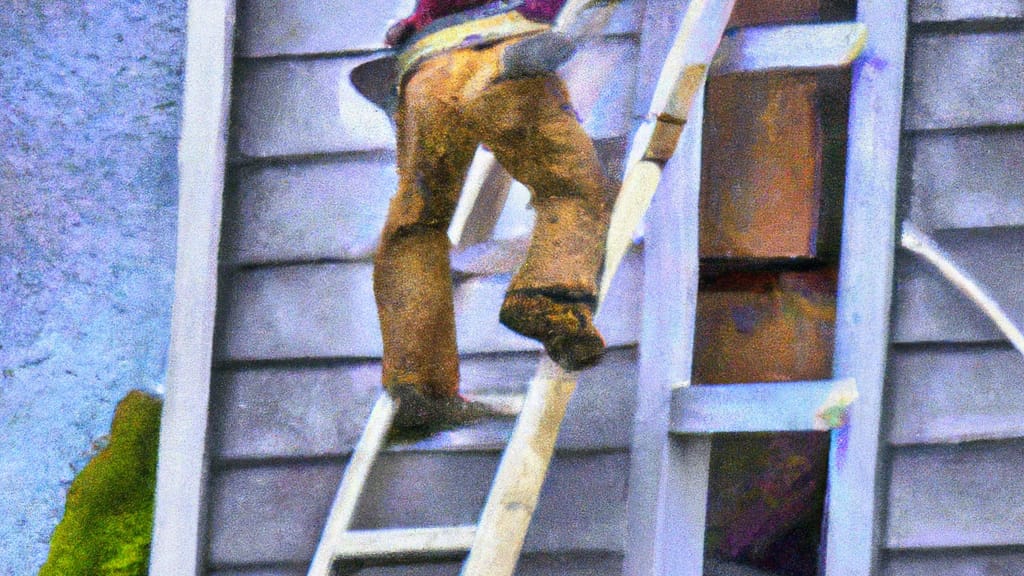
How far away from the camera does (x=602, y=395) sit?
1403mm

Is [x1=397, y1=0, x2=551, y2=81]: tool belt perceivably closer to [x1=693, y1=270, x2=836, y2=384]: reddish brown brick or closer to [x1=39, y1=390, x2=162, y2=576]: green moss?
[x1=693, y1=270, x2=836, y2=384]: reddish brown brick

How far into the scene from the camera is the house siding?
4.36 feet

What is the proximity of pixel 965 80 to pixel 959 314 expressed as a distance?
294mm

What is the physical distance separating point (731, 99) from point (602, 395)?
16.2 inches

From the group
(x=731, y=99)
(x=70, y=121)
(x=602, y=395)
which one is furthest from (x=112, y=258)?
(x=731, y=99)

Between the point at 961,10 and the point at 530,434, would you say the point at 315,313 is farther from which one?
the point at 961,10

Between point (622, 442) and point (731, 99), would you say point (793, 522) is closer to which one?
point (622, 442)

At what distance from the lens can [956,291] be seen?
1.36 meters

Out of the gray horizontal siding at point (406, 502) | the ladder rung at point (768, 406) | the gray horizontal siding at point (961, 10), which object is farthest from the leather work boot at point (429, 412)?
the gray horizontal siding at point (961, 10)

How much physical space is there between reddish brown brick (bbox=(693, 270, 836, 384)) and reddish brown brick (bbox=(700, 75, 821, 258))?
5 cm

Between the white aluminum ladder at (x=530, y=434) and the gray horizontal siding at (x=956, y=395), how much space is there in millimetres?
424

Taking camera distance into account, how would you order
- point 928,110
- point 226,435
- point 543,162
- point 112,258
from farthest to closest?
point 112,258 < point 226,435 < point 928,110 < point 543,162

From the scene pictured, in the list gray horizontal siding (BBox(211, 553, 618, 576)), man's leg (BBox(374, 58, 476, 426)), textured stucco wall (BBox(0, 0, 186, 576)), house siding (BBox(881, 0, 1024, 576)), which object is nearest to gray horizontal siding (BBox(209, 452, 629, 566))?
gray horizontal siding (BBox(211, 553, 618, 576))

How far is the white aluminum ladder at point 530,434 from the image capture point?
1.08 metres
